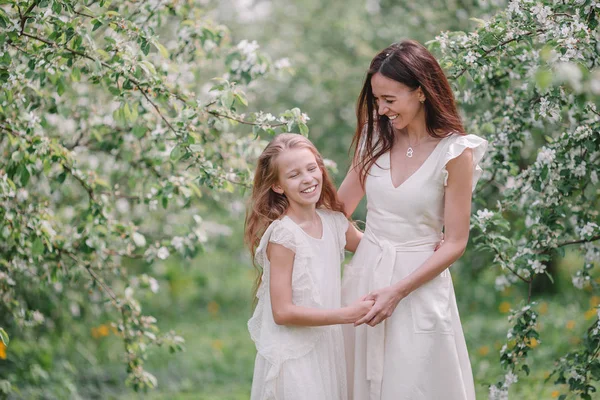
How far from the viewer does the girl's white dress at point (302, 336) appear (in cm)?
267

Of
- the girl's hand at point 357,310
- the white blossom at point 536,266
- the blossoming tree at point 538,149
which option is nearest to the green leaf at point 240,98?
the blossoming tree at point 538,149

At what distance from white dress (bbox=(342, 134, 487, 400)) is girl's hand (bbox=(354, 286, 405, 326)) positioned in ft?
0.33

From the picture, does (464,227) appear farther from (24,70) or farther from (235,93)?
(24,70)

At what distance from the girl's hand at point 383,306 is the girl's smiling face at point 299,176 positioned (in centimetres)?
46

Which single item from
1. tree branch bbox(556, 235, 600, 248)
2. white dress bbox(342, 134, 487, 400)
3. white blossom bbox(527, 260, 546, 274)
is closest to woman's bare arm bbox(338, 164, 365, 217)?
white dress bbox(342, 134, 487, 400)

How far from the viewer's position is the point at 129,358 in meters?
3.60

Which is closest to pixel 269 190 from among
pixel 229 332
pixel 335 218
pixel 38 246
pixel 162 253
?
pixel 335 218

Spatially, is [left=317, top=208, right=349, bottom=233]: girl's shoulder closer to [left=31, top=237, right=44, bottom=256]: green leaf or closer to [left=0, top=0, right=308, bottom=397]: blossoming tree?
[left=0, top=0, right=308, bottom=397]: blossoming tree

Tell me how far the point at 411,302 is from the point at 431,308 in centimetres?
8

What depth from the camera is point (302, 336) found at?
2.72 m

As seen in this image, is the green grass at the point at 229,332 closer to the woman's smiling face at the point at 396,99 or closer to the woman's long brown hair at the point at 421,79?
the woman's long brown hair at the point at 421,79

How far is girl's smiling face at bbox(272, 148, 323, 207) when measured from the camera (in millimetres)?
2738

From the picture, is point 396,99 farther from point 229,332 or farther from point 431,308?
point 229,332

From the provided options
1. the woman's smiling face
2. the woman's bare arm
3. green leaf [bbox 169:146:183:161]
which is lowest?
the woman's bare arm
